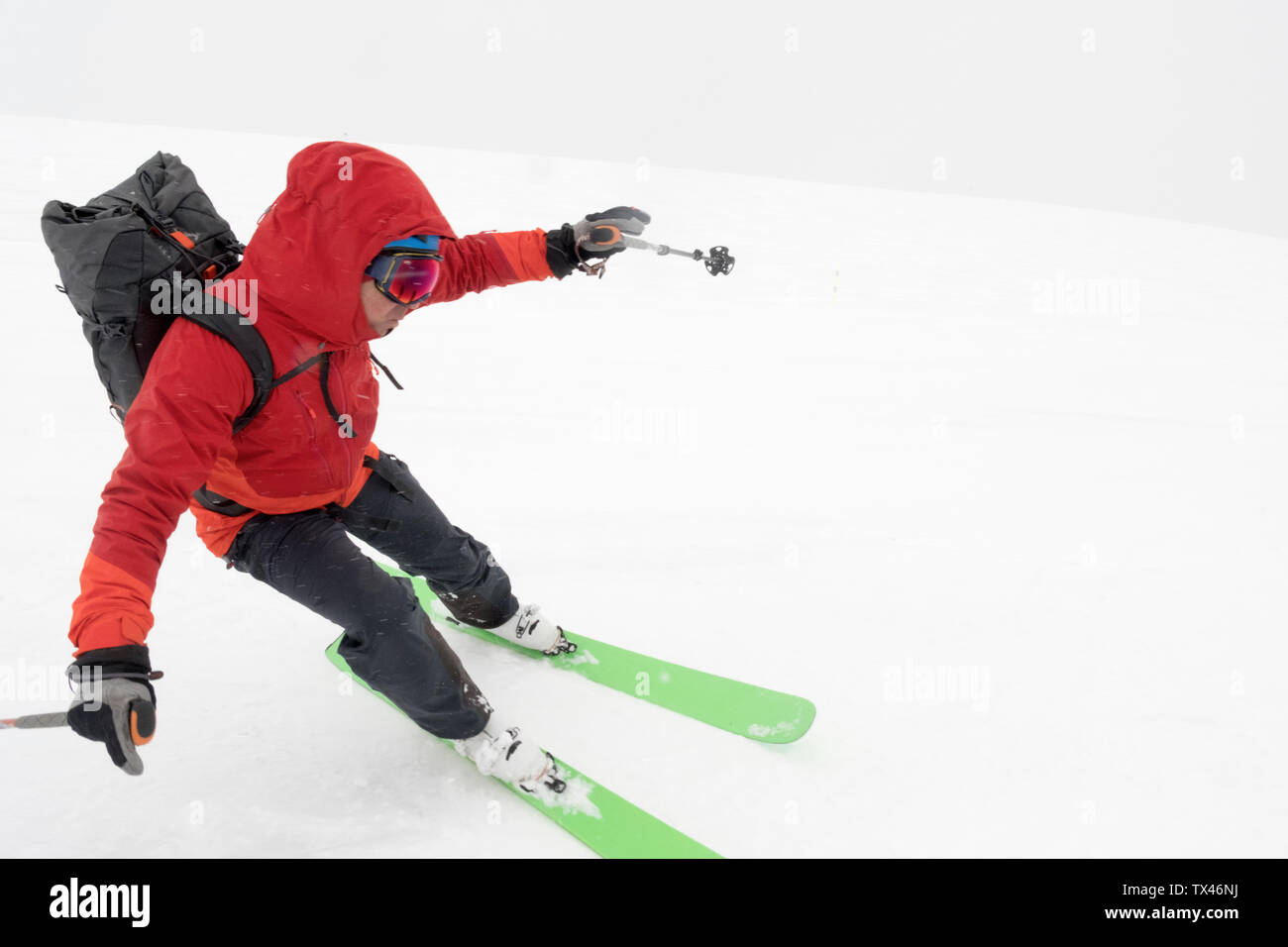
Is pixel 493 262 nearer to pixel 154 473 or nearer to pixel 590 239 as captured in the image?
pixel 590 239

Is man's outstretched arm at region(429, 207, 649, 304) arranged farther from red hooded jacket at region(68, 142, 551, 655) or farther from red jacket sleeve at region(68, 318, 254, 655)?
red jacket sleeve at region(68, 318, 254, 655)

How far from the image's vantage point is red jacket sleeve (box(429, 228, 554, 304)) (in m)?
2.64

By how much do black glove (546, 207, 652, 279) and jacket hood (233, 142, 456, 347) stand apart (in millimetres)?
825

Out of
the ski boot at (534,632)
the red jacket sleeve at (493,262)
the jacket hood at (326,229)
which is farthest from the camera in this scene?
the ski boot at (534,632)

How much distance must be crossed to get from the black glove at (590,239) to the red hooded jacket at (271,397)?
70 centimetres

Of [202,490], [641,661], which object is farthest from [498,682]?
[202,490]

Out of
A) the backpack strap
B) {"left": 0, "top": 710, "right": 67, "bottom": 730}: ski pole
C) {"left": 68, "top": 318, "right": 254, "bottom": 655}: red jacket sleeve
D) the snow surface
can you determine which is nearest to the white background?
the snow surface

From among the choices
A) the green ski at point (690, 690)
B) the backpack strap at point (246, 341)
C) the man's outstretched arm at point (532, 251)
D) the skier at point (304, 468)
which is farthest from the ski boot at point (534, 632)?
the backpack strap at point (246, 341)

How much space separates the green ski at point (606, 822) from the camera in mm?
2100

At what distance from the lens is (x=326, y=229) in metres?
1.90

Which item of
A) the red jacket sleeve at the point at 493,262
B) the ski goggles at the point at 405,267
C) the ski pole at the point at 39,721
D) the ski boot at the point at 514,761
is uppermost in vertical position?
the red jacket sleeve at the point at 493,262

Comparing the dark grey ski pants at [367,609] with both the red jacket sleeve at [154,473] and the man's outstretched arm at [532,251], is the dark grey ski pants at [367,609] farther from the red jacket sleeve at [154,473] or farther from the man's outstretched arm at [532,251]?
the man's outstretched arm at [532,251]

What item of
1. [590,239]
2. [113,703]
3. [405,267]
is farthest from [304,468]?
[590,239]
